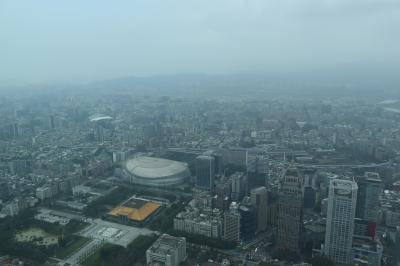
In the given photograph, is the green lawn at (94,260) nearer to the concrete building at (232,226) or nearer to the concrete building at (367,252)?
the concrete building at (232,226)

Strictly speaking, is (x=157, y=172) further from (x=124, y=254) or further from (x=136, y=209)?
(x=124, y=254)

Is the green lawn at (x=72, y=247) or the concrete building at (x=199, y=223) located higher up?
the concrete building at (x=199, y=223)

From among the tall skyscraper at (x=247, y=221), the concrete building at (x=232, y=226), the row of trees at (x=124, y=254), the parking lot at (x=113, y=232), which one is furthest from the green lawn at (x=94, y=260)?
the tall skyscraper at (x=247, y=221)

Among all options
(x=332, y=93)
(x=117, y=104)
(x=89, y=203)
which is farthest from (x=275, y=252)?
(x=332, y=93)

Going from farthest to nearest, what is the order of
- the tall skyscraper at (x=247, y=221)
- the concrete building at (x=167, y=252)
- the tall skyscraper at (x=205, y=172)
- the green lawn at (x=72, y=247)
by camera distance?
the tall skyscraper at (x=205, y=172)
the tall skyscraper at (x=247, y=221)
the green lawn at (x=72, y=247)
the concrete building at (x=167, y=252)

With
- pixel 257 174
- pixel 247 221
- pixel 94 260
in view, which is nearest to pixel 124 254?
pixel 94 260

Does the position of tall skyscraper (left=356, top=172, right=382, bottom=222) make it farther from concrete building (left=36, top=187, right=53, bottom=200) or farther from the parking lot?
concrete building (left=36, top=187, right=53, bottom=200)

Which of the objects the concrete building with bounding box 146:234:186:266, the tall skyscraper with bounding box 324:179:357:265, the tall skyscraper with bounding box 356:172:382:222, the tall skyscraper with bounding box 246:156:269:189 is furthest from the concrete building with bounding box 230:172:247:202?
the tall skyscraper with bounding box 324:179:357:265
